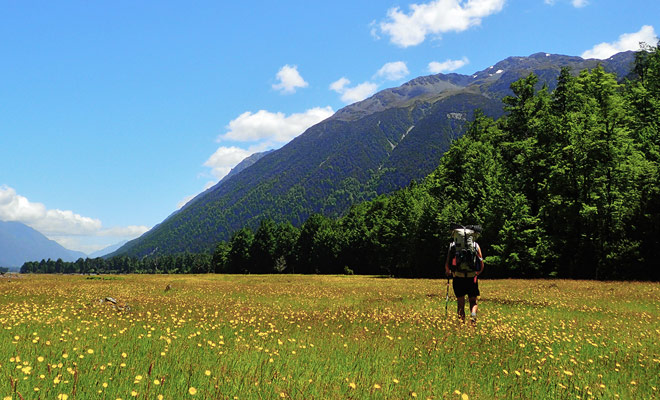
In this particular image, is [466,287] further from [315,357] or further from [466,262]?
[315,357]

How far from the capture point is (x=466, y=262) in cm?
1078

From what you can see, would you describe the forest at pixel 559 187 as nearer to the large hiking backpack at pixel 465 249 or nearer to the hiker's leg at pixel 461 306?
the hiker's leg at pixel 461 306

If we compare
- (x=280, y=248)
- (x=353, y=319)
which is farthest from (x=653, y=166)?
(x=280, y=248)

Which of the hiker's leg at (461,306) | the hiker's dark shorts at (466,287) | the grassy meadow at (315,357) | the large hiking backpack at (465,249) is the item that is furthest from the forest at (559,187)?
the large hiking backpack at (465,249)

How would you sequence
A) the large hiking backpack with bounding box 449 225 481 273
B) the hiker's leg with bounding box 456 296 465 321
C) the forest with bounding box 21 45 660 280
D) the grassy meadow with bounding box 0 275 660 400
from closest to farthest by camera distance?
the grassy meadow with bounding box 0 275 660 400
the large hiking backpack with bounding box 449 225 481 273
the hiker's leg with bounding box 456 296 465 321
the forest with bounding box 21 45 660 280

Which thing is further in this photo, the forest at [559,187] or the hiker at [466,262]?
the forest at [559,187]

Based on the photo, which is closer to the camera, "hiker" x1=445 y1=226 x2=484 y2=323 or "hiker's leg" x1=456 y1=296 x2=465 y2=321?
"hiker" x1=445 y1=226 x2=484 y2=323

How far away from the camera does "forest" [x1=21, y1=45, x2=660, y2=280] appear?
35.2m

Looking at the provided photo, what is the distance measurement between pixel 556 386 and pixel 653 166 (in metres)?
37.9

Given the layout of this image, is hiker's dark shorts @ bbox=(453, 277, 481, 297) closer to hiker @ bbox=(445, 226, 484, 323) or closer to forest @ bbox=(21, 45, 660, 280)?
hiker @ bbox=(445, 226, 484, 323)

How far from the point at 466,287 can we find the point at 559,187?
Result: 1409 inches

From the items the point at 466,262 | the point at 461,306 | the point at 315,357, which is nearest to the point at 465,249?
the point at 466,262

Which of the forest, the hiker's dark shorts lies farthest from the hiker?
the forest

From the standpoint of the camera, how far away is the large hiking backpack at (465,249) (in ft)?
35.3
